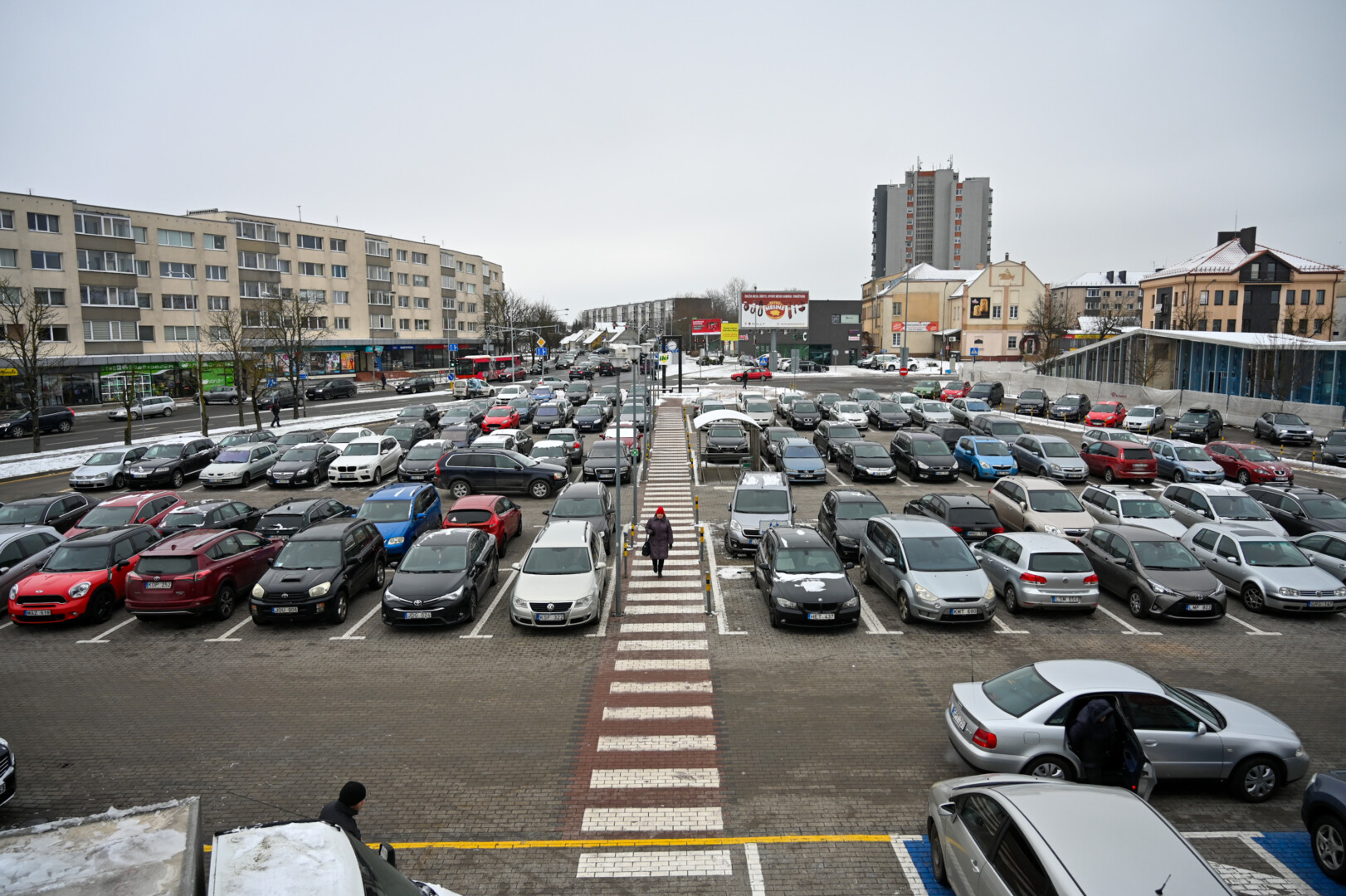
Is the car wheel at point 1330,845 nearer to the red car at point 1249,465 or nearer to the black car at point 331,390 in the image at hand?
the red car at point 1249,465

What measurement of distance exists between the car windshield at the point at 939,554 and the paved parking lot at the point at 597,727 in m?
1.11

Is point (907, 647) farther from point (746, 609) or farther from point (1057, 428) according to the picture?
point (1057, 428)

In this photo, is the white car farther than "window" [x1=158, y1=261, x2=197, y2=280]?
No

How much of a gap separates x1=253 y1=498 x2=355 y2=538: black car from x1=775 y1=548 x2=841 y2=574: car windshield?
1107cm

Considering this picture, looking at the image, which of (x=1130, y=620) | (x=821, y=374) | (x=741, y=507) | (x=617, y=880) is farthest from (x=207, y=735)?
(x=821, y=374)

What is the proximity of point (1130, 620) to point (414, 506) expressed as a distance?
15392 millimetres

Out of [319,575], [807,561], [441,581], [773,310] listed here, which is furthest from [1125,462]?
[773,310]

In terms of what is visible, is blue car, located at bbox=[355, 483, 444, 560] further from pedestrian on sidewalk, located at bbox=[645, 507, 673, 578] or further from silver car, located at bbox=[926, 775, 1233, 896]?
silver car, located at bbox=[926, 775, 1233, 896]

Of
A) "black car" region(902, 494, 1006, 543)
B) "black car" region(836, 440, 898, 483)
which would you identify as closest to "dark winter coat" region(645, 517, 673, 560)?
"black car" region(902, 494, 1006, 543)

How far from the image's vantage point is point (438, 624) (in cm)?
1454

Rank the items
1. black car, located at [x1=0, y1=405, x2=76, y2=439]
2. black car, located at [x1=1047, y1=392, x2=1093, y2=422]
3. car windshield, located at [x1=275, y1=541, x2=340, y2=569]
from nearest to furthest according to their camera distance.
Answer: car windshield, located at [x1=275, y1=541, x2=340, y2=569]
black car, located at [x1=0, y1=405, x2=76, y2=439]
black car, located at [x1=1047, y1=392, x2=1093, y2=422]

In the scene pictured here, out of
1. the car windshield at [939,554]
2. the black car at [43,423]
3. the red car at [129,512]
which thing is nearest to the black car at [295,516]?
the red car at [129,512]

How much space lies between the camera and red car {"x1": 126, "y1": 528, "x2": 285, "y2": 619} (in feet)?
47.6

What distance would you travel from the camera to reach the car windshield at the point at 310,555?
1524cm
